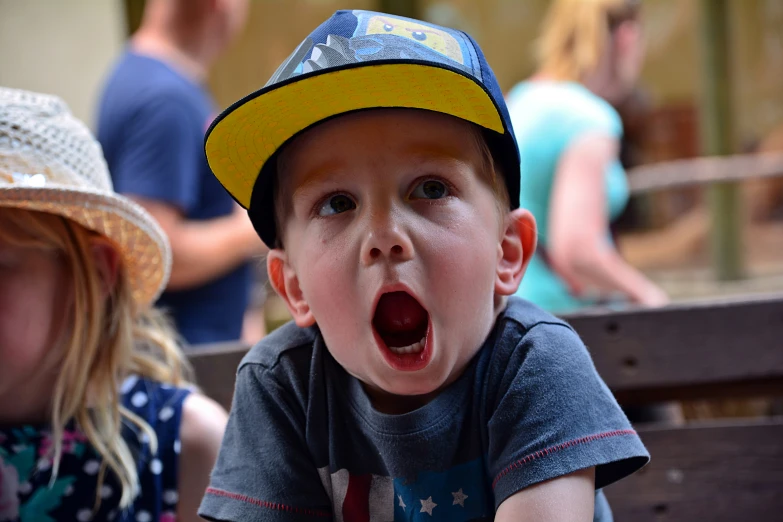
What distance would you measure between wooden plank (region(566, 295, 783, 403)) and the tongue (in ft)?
2.33

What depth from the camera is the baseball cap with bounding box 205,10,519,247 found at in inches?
37.0

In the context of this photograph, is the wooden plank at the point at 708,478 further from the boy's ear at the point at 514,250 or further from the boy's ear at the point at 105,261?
the boy's ear at the point at 105,261

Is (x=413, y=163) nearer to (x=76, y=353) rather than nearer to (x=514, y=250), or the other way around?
(x=514, y=250)

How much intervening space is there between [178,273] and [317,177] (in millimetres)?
1260

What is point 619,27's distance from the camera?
2.76 meters

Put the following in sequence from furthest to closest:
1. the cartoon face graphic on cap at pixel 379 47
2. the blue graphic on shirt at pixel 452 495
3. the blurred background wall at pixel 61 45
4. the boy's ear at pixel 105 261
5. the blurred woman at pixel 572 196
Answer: the blurred background wall at pixel 61 45
the blurred woman at pixel 572 196
the boy's ear at pixel 105 261
the blue graphic on shirt at pixel 452 495
the cartoon face graphic on cap at pixel 379 47

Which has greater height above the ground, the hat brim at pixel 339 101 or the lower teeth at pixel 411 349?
the hat brim at pixel 339 101

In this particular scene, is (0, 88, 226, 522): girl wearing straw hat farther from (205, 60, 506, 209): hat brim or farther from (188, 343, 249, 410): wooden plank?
(205, 60, 506, 209): hat brim

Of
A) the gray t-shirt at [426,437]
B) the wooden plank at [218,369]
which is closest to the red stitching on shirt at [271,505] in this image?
the gray t-shirt at [426,437]

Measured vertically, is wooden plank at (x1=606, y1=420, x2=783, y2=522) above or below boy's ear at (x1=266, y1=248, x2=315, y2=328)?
below

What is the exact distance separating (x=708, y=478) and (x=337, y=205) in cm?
99

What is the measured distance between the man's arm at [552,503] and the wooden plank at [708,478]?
0.67 meters

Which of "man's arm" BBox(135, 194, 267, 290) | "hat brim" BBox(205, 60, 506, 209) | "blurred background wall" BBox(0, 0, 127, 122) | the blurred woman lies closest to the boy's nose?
"hat brim" BBox(205, 60, 506, 209)

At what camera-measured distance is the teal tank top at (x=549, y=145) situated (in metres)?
2.40
